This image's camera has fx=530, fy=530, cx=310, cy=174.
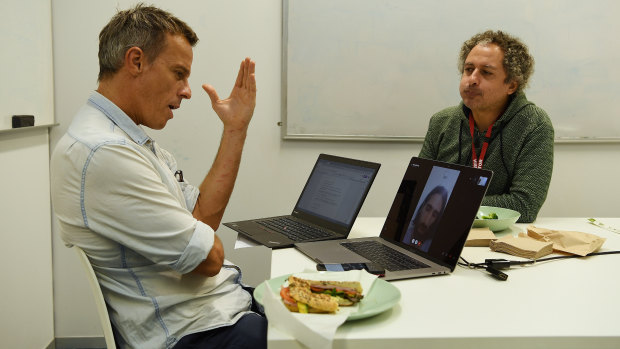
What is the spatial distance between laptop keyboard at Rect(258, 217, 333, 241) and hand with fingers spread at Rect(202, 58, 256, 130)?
338 mm

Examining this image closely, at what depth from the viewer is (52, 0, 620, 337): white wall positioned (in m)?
2.56

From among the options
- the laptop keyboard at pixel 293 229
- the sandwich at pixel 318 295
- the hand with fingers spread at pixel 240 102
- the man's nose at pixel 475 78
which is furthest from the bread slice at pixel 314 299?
the man's nose at pixel 475 78

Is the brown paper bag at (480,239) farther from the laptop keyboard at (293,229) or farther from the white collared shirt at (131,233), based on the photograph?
the white collared shirt at (131,233)

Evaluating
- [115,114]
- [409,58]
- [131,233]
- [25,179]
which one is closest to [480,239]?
[131,233]

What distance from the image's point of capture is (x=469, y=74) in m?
2.25

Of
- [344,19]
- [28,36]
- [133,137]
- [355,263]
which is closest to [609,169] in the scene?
[344,19]

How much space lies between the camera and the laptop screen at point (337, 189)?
165 cm

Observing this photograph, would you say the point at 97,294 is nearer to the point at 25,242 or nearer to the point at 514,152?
the point at 25,242

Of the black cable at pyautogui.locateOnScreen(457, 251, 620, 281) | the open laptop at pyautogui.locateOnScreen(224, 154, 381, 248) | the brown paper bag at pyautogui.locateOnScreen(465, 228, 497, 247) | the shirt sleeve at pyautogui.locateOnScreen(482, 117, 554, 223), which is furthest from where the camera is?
the shirt sleeve at pyautogui.locateOnScreen(482, 117, 554, 223)

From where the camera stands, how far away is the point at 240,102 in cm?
168

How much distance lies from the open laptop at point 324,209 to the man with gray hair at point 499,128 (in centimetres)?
57

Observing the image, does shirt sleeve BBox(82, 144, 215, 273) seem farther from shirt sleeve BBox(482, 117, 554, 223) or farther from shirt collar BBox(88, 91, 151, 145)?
shirt sleeve BBox(482, 117, 554, 223)

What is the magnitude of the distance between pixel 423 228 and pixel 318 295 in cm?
52

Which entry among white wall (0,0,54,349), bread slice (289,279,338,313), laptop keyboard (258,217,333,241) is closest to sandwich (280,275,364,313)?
bread slice (289,279,338,313)
